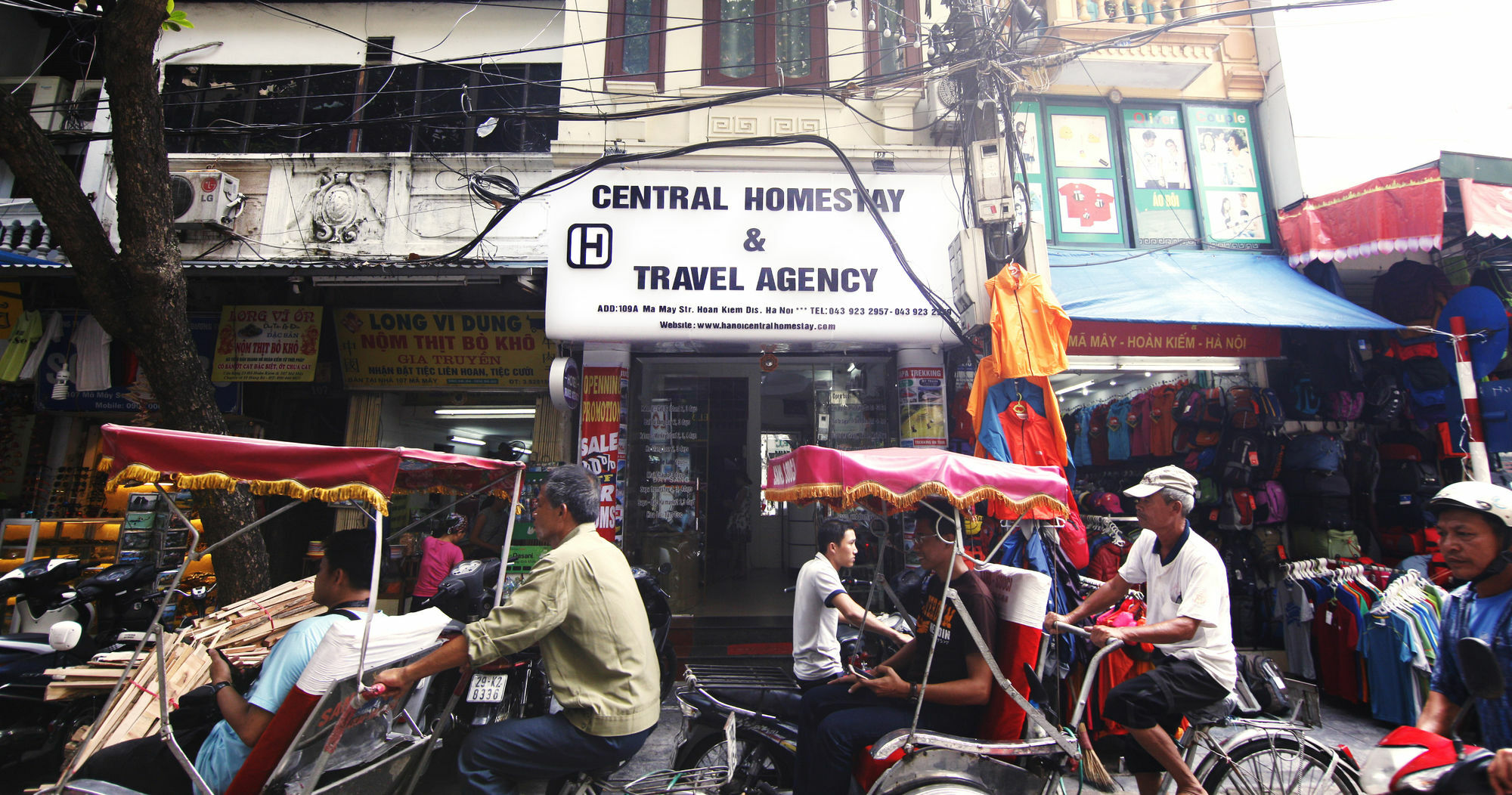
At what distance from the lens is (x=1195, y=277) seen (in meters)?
7.17

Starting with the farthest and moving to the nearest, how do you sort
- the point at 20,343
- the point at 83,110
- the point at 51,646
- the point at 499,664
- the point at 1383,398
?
the point at 83,110 < the point at 20,343 < the point at 1383,398 < the point at 499,664 < the point at 51,646

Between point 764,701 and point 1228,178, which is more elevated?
point 1228,178

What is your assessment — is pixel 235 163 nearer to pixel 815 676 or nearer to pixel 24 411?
pixel 24 411

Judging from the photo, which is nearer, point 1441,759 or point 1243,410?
point 1441,759

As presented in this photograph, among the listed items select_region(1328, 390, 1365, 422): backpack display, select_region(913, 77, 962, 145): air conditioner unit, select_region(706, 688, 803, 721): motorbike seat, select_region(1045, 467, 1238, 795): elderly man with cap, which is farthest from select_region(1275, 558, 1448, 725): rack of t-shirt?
select_region(913, 77, 962, 145): air conditioner unit

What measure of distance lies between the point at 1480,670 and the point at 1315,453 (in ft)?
18.4

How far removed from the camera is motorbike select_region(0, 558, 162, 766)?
4562mm

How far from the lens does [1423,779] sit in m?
2.15

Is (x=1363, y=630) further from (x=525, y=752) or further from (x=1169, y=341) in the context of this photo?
(x=525, y=752)

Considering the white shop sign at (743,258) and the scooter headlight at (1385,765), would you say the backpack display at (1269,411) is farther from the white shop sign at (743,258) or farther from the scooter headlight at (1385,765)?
the scooter headlight at (1385,765)

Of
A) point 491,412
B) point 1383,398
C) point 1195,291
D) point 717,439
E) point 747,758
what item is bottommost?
point 747,758

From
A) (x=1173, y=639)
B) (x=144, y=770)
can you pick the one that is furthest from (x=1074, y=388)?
(x=144, y=770)

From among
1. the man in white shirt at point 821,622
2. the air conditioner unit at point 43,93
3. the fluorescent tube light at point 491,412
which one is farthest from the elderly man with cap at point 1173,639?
the air conditioner unit at point 43,93

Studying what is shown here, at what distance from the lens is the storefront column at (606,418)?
7.32m
